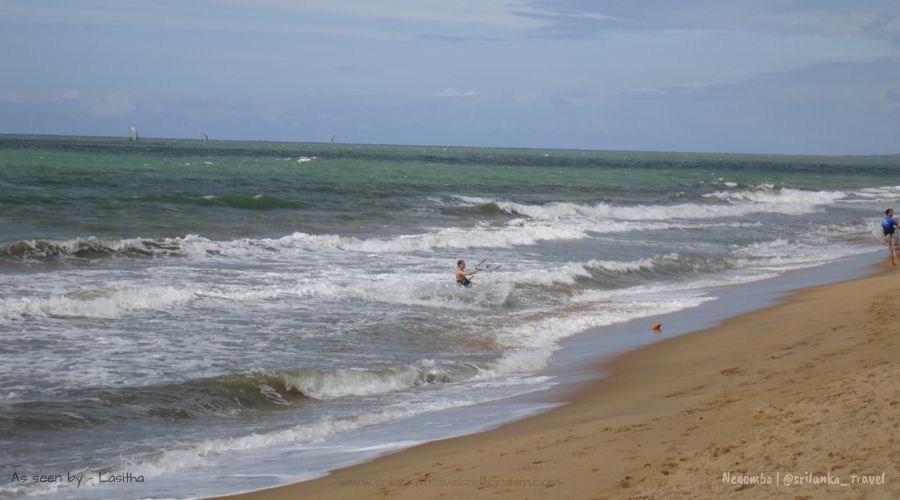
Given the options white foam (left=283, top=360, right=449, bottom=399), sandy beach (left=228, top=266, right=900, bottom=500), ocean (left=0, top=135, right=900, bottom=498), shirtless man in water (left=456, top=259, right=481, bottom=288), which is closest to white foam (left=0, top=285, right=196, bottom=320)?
ocean (left=0, top=135, right=900, bottom=498)

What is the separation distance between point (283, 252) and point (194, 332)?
9130 millimetres

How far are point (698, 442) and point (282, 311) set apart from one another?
9120 mm

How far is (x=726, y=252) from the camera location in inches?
999

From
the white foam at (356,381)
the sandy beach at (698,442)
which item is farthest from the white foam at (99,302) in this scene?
the sandy beach at (698,442)

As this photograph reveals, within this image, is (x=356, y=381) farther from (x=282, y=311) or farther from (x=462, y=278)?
(x=462, y=278)

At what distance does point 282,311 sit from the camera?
14453 millimetres

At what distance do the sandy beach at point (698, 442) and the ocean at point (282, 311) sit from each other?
88 centimetres

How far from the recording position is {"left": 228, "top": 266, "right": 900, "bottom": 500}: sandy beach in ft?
17.1

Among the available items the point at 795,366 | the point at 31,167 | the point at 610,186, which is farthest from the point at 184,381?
the point at 610,186

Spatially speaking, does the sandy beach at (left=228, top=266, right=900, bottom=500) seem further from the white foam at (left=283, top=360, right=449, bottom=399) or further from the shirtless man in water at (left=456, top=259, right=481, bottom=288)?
the shirtless man in water at (left=456, top=259, right=481, bottom=288)

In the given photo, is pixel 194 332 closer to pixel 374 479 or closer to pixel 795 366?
pixel 374 479

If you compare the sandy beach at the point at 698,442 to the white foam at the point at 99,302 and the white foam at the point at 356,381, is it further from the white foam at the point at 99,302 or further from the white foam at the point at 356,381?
the white foam at the point at 99,302

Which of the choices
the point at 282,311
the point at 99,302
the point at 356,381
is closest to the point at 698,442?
the point at 356,381

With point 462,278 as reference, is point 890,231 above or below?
above
